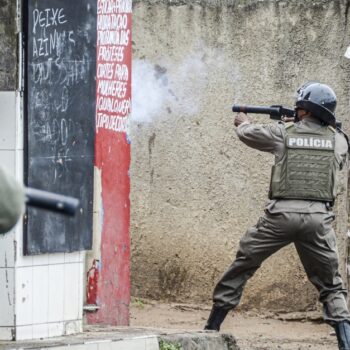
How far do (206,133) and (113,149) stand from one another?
5.93ft

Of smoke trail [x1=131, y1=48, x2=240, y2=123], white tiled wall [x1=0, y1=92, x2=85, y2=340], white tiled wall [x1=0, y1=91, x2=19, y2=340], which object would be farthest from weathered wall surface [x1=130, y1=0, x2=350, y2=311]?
white tiled wall [x1=0, y1=91, x2=19, y2=340]

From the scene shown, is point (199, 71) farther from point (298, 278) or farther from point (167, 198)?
point (298, 278)

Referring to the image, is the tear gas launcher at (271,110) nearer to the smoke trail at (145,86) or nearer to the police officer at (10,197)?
the smoke trail at (145,86)

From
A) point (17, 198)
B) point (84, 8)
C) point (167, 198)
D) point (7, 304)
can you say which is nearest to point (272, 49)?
point (167, 198)

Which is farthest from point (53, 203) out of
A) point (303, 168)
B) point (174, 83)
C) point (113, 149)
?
point (174, 83)

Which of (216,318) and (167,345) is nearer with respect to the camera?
(167,345)

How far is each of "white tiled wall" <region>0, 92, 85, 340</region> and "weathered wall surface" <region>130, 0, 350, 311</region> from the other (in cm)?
263

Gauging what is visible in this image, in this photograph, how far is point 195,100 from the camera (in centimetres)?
1000

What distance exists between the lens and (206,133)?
9992mm

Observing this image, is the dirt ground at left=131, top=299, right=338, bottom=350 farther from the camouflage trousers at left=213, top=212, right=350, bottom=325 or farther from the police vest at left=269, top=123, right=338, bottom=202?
the police vest at left=269, top=123, right=338, bottom=202

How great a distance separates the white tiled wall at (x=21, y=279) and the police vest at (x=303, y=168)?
1.66 metres

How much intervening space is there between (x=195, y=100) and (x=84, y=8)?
2.60m

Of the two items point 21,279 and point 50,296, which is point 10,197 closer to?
point 21,279

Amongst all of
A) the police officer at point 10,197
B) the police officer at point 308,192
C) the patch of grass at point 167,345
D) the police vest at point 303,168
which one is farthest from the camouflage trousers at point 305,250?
the police officer at point 10,197
